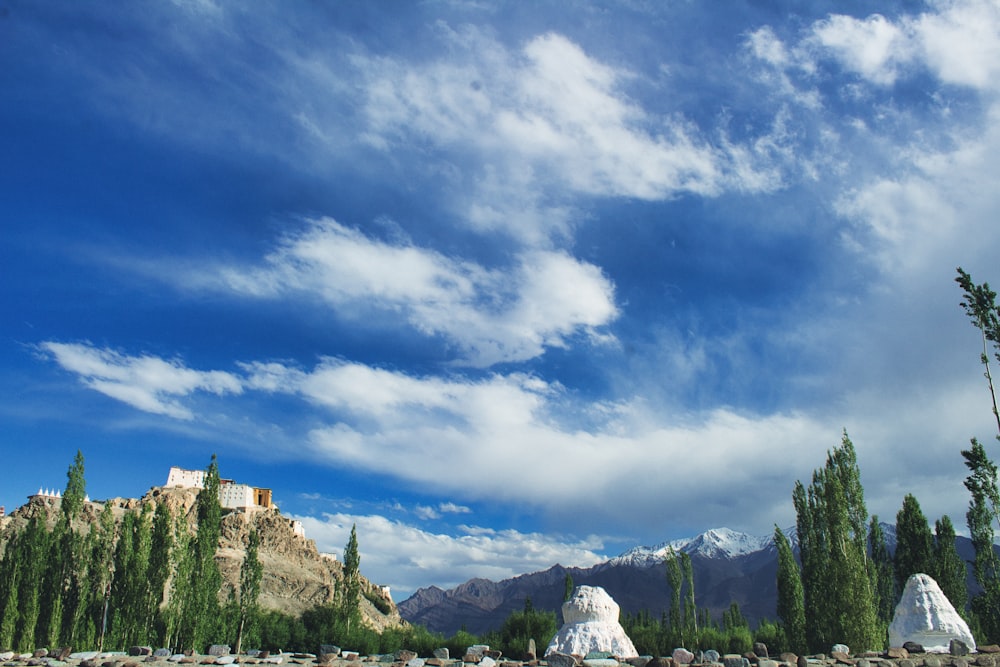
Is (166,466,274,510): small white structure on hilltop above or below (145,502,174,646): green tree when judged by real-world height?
above

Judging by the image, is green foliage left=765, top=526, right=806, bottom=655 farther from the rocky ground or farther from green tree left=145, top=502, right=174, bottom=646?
green tree left=145, top=502, right=174, bottom=646

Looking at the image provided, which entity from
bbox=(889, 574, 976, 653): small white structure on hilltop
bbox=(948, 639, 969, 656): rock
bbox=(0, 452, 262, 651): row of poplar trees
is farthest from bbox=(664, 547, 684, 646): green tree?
bbox=(948, 639, 969, 656): rock

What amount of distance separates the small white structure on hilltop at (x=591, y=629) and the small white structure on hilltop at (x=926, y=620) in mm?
7872

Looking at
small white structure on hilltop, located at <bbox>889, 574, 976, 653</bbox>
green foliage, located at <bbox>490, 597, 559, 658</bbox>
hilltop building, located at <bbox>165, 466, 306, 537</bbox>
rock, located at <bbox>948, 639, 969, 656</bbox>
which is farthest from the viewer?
hilltop building, located at <bbox>165, 466, 306, 537</bbox>

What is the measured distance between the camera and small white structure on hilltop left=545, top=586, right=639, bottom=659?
22156 mm

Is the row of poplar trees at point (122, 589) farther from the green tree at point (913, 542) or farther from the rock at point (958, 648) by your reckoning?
the green tree at point (913, 542)

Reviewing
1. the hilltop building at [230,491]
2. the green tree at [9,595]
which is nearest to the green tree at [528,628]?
the green tree at [9,595]

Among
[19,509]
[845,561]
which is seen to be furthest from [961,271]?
[19,509]

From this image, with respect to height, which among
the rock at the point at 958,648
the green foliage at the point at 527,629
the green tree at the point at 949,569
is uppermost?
the green tree at the point at 949,569

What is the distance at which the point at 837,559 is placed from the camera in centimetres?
2903

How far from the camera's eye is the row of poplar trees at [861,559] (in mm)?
25609

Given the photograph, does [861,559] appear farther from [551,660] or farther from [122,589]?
[122,589]

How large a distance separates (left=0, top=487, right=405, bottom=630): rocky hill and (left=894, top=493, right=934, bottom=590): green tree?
51.8m

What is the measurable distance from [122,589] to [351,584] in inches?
832
